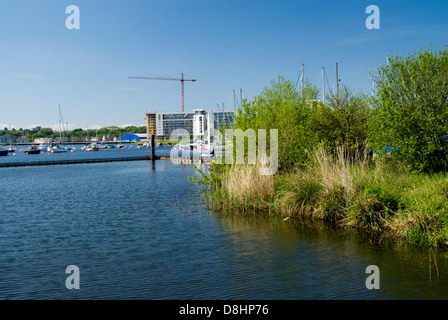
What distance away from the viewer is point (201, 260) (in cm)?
1524

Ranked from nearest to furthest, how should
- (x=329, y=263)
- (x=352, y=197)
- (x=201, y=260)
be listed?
(x=329, y=263) → (x=201, y=260) → (x=352, y=197)

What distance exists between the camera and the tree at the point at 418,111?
880 inches

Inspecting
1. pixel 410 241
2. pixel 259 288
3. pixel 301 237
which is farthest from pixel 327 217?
pixel 259 288

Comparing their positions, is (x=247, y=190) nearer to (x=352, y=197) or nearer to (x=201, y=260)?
(x=352, y=197)

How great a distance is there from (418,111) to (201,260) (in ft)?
50.3

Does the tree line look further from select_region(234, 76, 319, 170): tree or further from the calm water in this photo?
the calm water

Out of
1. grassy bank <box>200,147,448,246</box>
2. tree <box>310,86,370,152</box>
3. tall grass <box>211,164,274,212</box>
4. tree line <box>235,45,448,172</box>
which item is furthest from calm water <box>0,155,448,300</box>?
tree <box>310,86,370,152</box>

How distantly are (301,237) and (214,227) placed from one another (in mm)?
4889

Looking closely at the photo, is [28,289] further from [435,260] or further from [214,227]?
[435,260]

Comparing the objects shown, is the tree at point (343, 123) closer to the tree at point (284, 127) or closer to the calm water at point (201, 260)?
the tree at point (284, 127)

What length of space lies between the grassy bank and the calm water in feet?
3.16

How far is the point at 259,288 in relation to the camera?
40.1 feet

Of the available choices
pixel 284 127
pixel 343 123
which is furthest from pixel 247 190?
pixel 343 123

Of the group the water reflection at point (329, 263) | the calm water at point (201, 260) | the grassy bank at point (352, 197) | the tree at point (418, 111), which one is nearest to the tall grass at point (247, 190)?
the grassy bank at point (352, 197)
